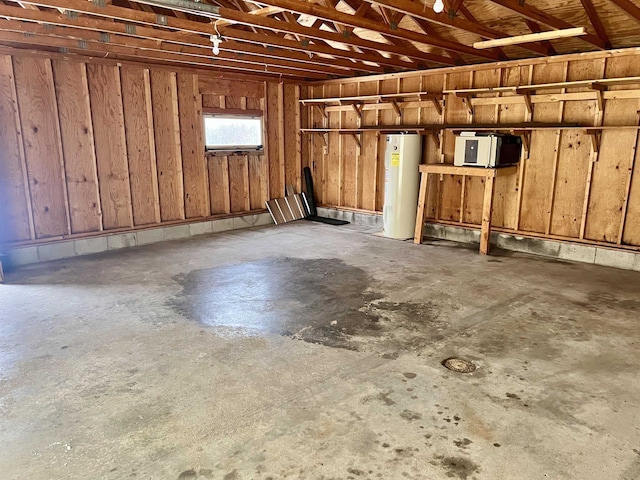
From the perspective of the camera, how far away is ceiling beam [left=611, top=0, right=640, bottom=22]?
11.4 ft

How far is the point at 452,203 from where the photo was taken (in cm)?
645

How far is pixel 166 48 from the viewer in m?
4.94

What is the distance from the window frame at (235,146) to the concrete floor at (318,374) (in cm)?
262

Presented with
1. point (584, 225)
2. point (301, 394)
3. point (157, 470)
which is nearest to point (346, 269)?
point (301, 394)

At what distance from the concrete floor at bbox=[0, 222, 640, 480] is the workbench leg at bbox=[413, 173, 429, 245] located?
1.27 metres

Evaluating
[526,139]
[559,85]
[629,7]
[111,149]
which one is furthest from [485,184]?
[111,149]

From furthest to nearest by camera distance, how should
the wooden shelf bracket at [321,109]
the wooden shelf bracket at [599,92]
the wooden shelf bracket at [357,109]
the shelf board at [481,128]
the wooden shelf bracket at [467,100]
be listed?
the wooden shelf bracket at [321,109], the wooden shelf bracket at [357,109], the wooden shelf bracket at [467,100], the shelf board at [481,128], the wooden shelf bracket at [599,92]

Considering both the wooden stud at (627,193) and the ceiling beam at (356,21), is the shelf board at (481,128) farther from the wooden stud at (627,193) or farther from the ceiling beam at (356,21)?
the ceiling beam at (356,21)

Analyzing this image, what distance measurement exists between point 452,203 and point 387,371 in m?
4.20

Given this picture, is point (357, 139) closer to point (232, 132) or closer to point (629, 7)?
point (232, 132)

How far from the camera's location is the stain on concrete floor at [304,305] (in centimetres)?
335

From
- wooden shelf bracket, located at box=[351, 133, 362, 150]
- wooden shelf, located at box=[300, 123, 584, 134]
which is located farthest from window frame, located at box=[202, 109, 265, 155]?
wooden shelf bracket, located at box=[351, 133, 362, 150]

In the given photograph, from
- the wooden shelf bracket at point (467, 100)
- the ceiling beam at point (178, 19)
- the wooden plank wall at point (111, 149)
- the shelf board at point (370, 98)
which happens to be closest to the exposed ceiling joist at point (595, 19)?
the wooden shelf bracket at point (467, 100)

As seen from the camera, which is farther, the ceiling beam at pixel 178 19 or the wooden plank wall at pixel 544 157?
the wooden plank wall at pixel 544 157
